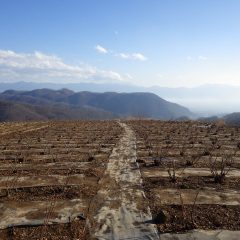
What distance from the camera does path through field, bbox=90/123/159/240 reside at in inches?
298

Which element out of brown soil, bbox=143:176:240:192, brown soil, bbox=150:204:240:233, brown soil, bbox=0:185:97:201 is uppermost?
brown soil, bbox=143:176:240:192

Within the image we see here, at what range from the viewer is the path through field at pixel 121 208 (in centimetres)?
756

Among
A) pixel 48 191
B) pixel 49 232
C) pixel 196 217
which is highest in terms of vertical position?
pixel 196 217

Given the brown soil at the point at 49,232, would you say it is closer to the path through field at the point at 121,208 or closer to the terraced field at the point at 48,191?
the terraced field at the point at 48,191

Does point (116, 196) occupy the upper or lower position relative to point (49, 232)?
upper

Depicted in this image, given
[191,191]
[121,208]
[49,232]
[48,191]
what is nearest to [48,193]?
[48,191]

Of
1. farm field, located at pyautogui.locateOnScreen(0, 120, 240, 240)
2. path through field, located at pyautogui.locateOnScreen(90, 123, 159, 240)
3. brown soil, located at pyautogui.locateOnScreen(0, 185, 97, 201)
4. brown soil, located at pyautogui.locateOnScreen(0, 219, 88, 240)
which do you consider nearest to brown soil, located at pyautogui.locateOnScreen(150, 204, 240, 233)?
farm field, located at pyautogui.locateOnScreen(0, 120, 240, 240)

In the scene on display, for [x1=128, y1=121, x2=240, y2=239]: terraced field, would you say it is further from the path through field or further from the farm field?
the path through field

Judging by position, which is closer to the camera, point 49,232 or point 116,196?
point 49,232

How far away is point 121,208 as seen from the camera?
8.98 metres

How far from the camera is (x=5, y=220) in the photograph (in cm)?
833

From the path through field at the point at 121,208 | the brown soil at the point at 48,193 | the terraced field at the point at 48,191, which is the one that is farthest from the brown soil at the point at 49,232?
the brown soil at the point at 48,193

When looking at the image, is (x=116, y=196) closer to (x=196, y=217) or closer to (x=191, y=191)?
(x=191, y=191)

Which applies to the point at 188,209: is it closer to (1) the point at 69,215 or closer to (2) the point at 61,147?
(1) the point at 69,215
